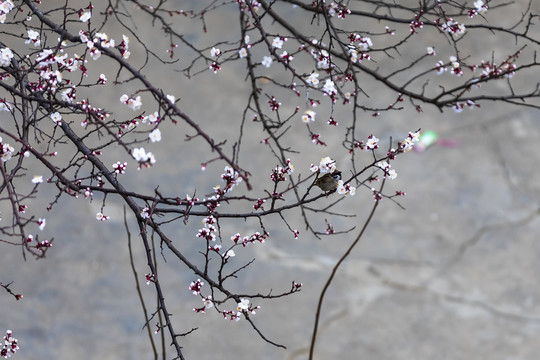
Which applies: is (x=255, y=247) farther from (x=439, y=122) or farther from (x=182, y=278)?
(x=439, y=122)

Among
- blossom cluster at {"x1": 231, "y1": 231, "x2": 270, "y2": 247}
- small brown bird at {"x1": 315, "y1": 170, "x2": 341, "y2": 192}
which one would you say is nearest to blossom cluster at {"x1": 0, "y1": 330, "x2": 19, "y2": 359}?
blossom cluster at {"x1": 231, "y1": 231, "x2": 270, "y2": 247}

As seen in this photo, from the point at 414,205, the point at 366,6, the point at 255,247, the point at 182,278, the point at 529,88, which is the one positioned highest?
the point at 366,6

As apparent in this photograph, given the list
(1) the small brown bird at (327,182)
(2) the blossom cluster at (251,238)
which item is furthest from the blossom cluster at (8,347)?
(1) the small brown bird at (327,182)

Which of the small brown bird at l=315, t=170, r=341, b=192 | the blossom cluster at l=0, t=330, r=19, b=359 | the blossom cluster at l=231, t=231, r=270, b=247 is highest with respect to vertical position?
the small brown bird at l=315, t=170, r=341, b=192

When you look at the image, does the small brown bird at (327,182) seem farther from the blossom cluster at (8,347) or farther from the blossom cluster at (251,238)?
the blossom cluster at (8,347)

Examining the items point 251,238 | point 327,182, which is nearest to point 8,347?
point 251,238

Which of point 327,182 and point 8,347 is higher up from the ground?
point 327,182

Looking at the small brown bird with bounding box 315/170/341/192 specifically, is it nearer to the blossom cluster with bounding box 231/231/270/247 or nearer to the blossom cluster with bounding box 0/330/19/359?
the blossom cluster with bounding box 231/231/270/247

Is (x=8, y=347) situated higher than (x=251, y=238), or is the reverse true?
(x=251, y=238)

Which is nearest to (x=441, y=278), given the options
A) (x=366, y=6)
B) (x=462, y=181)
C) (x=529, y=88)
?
(x=462, y=181)

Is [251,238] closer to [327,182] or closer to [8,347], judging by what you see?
[327,182]

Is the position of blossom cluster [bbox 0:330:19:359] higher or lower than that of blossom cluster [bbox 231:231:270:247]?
lower

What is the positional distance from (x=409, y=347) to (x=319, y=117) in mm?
1107

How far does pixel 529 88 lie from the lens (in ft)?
9.72
